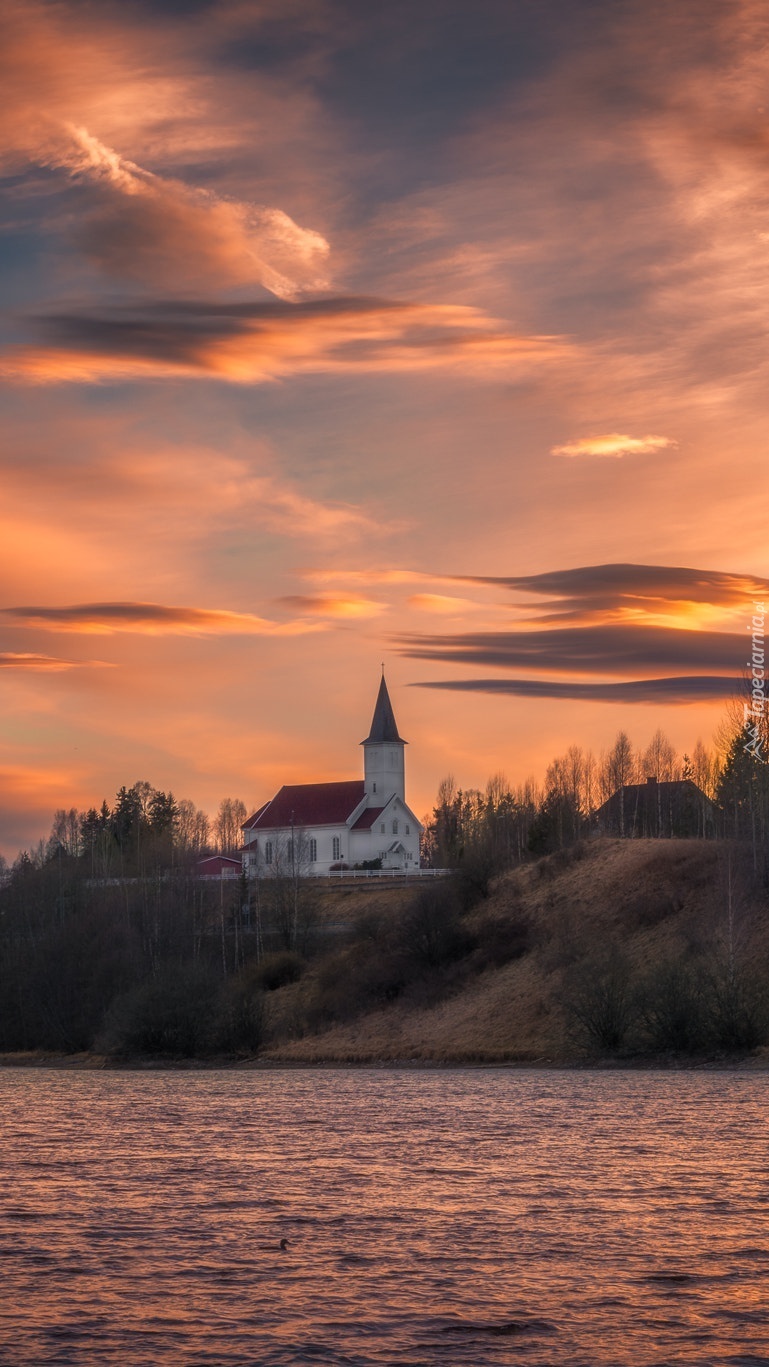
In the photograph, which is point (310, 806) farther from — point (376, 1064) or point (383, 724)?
point (376, 1064)

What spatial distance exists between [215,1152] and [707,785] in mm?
130035

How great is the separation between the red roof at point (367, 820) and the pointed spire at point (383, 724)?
29.2 feet

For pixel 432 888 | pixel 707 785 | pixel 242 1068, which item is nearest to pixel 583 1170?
pixel 242 1068

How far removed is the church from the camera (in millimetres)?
164875

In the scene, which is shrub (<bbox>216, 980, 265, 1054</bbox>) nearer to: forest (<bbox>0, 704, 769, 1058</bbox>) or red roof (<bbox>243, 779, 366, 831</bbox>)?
forest (<bbox>0, 704, 769, 1058</bbox>)

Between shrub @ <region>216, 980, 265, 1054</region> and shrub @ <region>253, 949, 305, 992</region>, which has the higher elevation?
shrub @ <region>253, 949, 305, 992</region>

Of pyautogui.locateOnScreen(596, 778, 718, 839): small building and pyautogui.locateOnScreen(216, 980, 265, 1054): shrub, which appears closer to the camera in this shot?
pyautogui.locateOnScreen(216, 980, 265, 1054): shrub

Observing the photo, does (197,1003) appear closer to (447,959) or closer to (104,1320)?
(447,959)

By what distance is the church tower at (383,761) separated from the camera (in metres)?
172

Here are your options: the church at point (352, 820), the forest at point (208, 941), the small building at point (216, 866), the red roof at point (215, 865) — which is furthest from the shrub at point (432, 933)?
the red roof at point (215, 865)

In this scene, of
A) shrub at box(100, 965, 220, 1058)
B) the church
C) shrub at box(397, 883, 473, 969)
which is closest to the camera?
shrub at box(100, 965, 220, 1058)

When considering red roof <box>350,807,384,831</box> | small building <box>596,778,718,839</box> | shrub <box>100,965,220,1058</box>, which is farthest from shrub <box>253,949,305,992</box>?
red roof <box>350,807,384,831</box>

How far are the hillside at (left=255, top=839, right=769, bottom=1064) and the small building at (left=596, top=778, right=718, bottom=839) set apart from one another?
1373 inches

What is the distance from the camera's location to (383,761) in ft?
568
